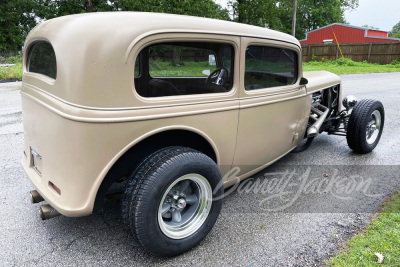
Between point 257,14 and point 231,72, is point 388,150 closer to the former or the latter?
point 231,72

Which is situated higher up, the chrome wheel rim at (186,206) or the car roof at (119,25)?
the car roof at (119,25)

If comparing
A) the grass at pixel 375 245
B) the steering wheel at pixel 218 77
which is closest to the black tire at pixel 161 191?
the steering wheel at pixel 218 77

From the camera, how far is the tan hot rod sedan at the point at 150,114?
1.94 meters

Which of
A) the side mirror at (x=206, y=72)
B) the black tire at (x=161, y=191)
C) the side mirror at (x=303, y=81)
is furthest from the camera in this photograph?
the side mirror at (x=303, y=81)

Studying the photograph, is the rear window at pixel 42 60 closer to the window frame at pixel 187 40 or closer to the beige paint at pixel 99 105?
the beige paint at pixel 99 105

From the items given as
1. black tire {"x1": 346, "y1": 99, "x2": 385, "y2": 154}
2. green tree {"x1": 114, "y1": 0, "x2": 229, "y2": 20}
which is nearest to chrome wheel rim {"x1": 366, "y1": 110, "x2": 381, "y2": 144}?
black tire {"x1": 346, "y1": 99, "x2": 385, "y2": 154}

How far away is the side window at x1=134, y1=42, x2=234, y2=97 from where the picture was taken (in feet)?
8.25

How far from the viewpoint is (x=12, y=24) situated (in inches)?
958

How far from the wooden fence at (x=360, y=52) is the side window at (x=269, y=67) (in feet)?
84.5

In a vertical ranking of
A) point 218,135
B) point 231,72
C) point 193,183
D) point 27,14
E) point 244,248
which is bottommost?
point 244,248

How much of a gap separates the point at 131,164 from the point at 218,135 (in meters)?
0.77

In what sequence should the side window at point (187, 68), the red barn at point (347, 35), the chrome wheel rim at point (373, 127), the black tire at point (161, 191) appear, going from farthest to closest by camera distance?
the red barn at point (347, 35), the chrome wheel rim at point (373, 127), the side window at point (187, 68), the black tire at point (161, 191)

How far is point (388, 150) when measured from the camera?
4.67 meters

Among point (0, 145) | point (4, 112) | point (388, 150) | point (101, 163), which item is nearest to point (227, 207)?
point (101, 163)
